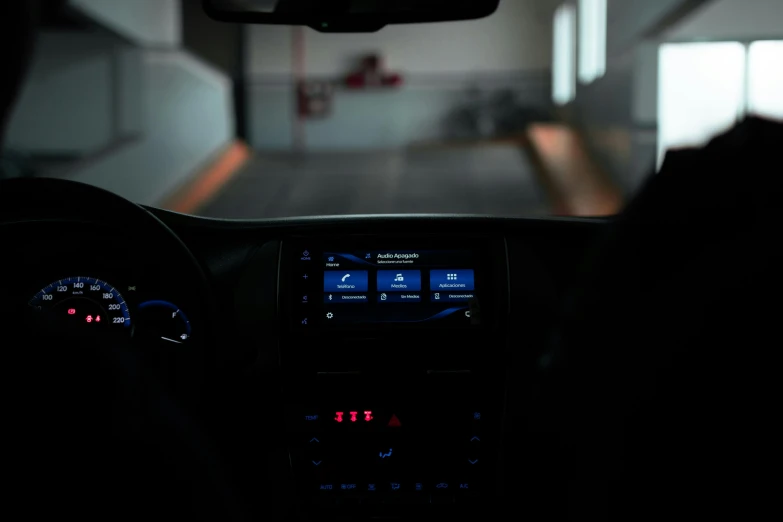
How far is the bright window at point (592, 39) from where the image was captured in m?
13.9

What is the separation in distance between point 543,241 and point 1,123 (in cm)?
157

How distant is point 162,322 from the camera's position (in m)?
1.72

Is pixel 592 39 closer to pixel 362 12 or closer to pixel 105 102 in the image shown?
pixel 105 102

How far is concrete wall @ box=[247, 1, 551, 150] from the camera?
64.1 ft

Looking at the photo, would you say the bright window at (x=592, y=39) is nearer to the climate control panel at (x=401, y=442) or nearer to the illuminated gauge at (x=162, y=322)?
the climate control panel at (x=401, y=442)

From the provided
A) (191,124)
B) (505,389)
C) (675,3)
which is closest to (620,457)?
(505,389)

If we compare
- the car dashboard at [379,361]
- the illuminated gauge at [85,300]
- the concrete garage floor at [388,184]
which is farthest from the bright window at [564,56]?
the illuminated gauge at [85,300]

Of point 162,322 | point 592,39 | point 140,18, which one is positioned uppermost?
point 140,18

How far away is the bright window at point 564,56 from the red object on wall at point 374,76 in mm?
3310

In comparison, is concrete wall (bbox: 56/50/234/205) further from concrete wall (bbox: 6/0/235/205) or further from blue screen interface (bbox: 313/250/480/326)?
blue screen interface (bbox: 313/250/480/326)

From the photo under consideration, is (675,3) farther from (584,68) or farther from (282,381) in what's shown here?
(282,381)

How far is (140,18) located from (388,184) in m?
4.65

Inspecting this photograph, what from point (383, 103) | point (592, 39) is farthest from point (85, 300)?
point (383, 103)

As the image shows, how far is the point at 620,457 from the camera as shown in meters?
0.68
